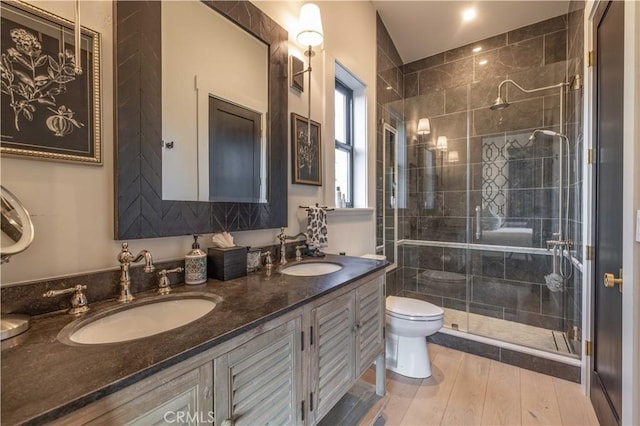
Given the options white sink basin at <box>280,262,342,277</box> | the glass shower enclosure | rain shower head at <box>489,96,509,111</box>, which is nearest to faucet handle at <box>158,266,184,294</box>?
white sink basin at <box>280,262,342,277</box>

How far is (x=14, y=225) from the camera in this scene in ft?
2.37

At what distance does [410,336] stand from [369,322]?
0.71 metres

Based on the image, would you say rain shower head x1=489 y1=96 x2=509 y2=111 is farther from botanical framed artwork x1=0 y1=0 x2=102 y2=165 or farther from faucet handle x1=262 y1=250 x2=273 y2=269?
botanical framed artwork x1=0 y1=0 x2=102 y2=165

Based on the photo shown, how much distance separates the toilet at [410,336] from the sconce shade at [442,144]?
1.85 meters

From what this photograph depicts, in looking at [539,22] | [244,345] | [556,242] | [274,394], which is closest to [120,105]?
[244,345]

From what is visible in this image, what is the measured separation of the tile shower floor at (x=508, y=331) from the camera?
2217 mm

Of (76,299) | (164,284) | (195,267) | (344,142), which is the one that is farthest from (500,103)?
(76,299)

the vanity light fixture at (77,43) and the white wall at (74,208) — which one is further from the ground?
the vanity light fixture at (77,43)

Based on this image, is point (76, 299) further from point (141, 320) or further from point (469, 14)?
point (469, 14)

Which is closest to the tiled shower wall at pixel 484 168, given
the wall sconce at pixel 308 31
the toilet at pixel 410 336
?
the toilet at pixel 410 336

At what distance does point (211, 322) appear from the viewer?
76 centimetres

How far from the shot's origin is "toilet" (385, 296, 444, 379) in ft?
6.23

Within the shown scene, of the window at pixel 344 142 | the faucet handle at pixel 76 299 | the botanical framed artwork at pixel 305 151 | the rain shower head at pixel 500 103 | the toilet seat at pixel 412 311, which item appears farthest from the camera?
the rain shower head at pixel 500 103

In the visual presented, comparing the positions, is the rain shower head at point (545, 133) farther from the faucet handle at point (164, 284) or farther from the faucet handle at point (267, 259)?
the faucet handle at point (164, 284)
